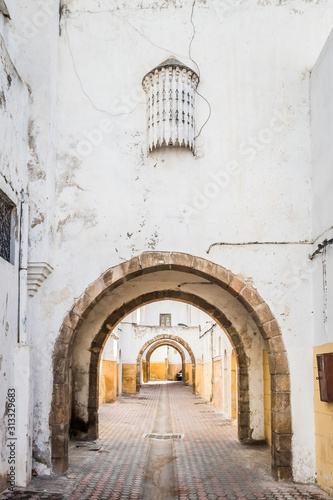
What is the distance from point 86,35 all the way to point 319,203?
3667 millimetres

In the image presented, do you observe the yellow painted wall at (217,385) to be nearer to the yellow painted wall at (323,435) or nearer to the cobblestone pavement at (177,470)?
the cobblestone pavement at (177,470)

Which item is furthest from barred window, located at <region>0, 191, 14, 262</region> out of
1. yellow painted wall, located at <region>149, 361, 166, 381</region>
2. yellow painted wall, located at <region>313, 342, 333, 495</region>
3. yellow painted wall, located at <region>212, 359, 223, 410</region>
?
yellow painted wall, located at <region>149, 361, 166, 381</region>

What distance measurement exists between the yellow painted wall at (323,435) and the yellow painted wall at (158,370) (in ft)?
110

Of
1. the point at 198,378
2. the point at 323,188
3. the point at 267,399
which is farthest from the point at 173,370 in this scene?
the point at 323,188

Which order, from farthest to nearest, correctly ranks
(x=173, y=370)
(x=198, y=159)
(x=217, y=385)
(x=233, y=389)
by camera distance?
1. (x=173, y=370)
2. (x=217, y=385)
3. (x=233, y=389)
4. (x=198, y=159)

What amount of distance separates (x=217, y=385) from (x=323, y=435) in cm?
1032

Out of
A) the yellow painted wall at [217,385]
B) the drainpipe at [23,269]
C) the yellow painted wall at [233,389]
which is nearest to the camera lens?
the drainpipe at [23,269]

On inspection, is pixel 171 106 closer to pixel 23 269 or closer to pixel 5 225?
pixel 5 225

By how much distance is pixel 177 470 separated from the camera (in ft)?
24.0

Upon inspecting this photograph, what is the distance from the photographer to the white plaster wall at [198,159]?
682 cm

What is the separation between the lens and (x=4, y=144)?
19.6 feet

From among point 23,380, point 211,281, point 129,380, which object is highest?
point 211,281

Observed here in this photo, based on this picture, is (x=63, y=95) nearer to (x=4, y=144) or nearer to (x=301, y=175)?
(x=4, y=144)

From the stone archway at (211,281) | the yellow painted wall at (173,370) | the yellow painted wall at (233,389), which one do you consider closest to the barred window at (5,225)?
the stone archway at (211,281)
